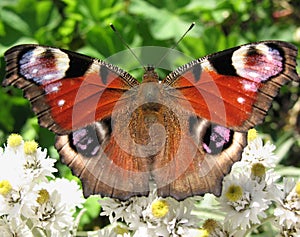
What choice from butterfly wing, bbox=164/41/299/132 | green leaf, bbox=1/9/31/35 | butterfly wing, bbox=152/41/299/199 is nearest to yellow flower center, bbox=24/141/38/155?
butterfly wing, bbox=152/41/299/199

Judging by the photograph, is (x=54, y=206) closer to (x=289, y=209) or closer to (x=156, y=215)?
(x=156, y=215)

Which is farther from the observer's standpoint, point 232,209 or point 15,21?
point 15,21

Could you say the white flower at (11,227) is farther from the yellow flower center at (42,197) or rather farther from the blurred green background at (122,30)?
the blurred green background at (122,30)

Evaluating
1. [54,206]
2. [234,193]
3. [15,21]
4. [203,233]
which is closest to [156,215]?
[203,233]

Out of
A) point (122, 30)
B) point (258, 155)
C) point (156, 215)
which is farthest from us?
point (122, 30)

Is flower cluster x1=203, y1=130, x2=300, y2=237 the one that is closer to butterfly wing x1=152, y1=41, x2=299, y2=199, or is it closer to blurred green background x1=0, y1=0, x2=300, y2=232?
butterfly wing x1=152, y1=41, x2=299, y2=199

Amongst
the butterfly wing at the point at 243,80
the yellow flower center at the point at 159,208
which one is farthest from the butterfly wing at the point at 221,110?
the yellow flower center at the point at 159,208

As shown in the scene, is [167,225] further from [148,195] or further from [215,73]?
[215,73]
